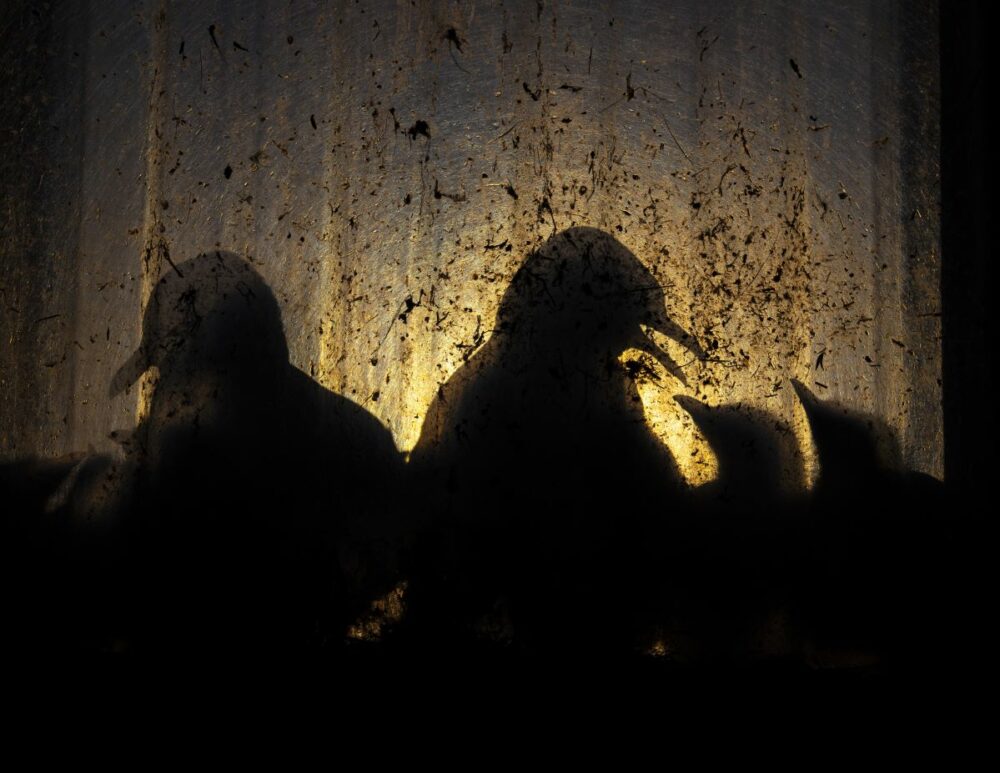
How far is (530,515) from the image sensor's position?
5.00 ft

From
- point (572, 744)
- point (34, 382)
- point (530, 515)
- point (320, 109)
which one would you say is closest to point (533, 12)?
point (320, 109)

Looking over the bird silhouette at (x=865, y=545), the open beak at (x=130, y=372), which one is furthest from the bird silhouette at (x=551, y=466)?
the open beak at (x=130, y=372)

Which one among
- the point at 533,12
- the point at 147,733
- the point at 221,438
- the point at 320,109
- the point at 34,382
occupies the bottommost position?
the point at 147,733

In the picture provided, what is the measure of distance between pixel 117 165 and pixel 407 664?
119 cm

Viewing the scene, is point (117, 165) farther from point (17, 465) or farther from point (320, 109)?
point (17, 465)

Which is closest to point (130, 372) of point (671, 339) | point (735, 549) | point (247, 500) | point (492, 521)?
point (247, 500)

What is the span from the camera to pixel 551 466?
1.52 meters

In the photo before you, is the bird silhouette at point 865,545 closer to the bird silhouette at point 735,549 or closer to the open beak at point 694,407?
the bird silhouette at point 735,549

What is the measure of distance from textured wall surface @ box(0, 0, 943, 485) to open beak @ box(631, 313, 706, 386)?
2cm

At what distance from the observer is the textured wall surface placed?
5.04 feet

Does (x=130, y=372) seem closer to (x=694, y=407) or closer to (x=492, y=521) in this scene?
(x=492, y=521)

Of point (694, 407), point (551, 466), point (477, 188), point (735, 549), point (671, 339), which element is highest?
point (477, 188)

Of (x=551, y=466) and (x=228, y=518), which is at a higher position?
(x=551, y=466)

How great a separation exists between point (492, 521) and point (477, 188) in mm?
686
